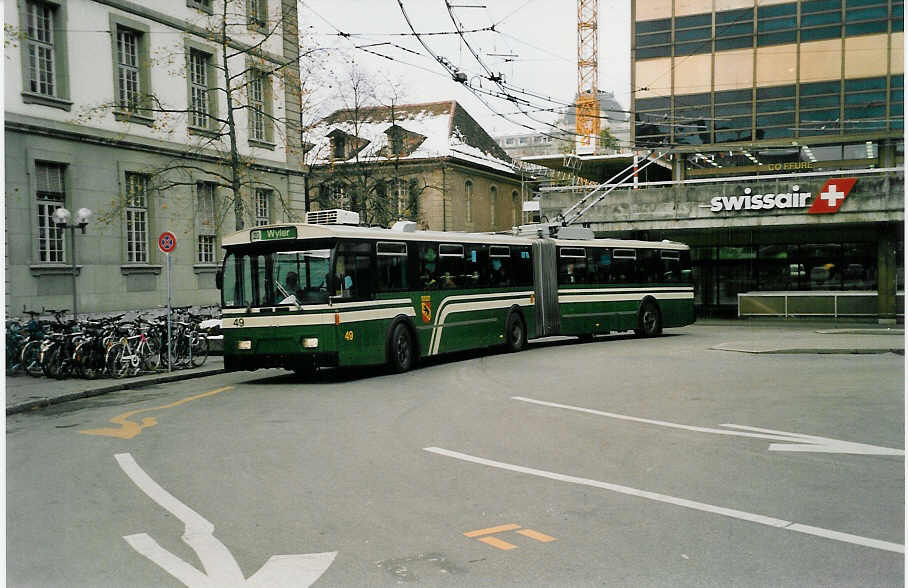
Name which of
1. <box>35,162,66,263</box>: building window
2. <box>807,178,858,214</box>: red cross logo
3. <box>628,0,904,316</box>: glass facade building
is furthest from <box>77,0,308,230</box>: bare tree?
<box>807,178,858,214</box>: red cross logo

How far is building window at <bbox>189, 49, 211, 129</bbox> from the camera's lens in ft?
92.3

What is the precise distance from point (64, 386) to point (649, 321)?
56.5 feet

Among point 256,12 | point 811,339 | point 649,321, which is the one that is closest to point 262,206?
point 256,12

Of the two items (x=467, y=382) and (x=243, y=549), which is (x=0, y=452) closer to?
(x=243, y=549)

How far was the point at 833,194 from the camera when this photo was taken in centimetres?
3278

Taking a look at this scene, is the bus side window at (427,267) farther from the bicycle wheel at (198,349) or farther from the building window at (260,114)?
the building window at (260,114)

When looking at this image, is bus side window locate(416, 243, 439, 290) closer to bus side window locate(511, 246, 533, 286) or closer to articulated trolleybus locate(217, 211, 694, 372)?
articulated trolleybus locate(217, 211, 694, 372)

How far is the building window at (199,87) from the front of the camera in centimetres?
2814

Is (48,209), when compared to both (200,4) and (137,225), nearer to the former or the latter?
(137,225)

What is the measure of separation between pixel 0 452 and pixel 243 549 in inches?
174

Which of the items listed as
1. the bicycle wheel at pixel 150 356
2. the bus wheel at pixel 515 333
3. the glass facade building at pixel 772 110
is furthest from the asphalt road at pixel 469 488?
the glass facade building at pixel 772 110

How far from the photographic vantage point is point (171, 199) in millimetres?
27594

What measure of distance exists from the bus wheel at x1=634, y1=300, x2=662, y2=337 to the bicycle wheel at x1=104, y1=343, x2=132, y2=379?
1521 centimetres

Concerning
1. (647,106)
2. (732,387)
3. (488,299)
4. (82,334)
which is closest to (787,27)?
(647,106)
